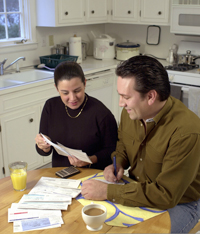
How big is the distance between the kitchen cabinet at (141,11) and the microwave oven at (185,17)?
11 centimetres

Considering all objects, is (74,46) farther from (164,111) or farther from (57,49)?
(164,111)

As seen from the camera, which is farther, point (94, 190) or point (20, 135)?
point (20, 135)

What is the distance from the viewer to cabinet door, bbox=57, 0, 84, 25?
3480 mm

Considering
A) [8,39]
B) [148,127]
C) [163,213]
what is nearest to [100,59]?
[8,39]

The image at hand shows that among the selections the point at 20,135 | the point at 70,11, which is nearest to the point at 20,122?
the point at 20,135

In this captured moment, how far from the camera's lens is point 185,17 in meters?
3.61

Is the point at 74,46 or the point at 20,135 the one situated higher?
the point at 74,46

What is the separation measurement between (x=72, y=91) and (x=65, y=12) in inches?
81.1

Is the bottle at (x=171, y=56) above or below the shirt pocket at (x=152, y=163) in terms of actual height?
above

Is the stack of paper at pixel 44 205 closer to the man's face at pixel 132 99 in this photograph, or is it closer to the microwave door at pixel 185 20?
the man's face at pixel 132 99

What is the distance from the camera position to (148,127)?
1.44 metres

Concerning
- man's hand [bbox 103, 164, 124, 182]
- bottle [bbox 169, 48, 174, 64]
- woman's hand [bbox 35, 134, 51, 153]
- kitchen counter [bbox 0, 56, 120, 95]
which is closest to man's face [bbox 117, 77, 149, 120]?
man's hand [bbox 103, 164, 124, 182]

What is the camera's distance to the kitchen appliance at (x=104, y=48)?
4141 mm

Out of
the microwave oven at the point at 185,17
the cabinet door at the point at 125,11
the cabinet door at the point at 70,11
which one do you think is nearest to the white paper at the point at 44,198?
the cabinet door at the point at 70,11
